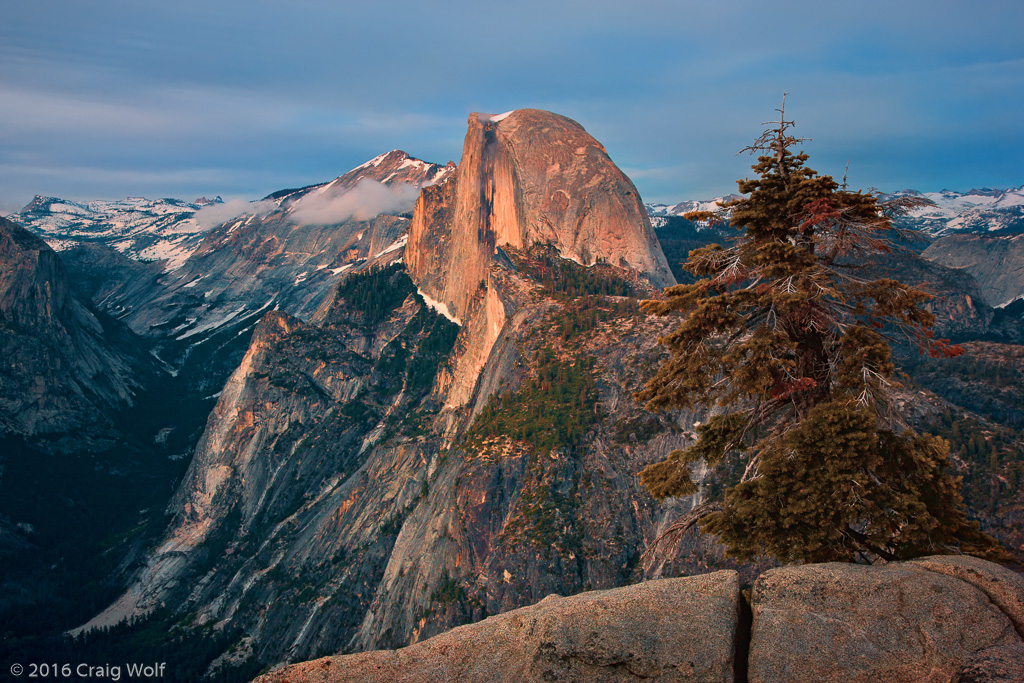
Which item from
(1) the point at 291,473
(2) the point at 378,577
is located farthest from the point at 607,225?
(1) the point at 291,473

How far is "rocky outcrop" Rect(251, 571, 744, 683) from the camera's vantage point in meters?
16.0

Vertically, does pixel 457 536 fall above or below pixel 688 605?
below

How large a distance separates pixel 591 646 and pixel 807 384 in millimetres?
11243

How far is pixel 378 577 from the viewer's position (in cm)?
13925

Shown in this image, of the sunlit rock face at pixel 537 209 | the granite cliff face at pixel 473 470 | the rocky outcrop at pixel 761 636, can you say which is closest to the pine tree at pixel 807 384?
the rocky outcrop at pixel 761 636

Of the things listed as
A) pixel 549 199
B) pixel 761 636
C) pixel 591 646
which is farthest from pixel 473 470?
pixel 761 636

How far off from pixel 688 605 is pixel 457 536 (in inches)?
3971

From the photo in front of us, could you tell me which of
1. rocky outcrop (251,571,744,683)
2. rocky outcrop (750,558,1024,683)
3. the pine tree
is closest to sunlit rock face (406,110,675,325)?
the pine tree

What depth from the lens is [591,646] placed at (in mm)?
16406

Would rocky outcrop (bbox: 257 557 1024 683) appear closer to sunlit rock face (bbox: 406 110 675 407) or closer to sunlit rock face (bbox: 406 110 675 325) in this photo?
sunlit rock face (bbox: 406 110 675 407)

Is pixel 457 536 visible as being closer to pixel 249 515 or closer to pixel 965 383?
pixel 249 515

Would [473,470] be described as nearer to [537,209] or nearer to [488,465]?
[488,465]

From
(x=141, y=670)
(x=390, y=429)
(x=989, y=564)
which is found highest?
(x=989, y=564)

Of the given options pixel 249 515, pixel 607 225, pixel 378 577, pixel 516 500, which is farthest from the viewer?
pixel 249 515
